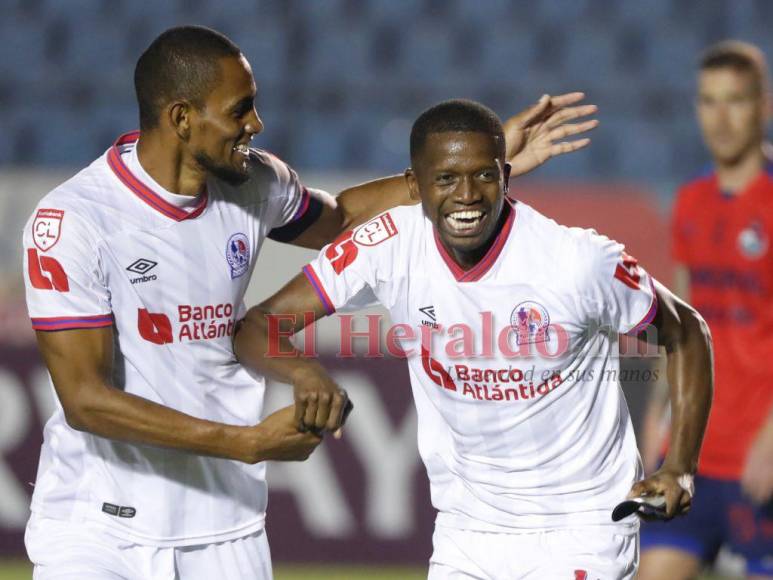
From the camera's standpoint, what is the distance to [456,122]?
327cm

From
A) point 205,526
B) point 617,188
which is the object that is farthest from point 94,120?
point 205,526

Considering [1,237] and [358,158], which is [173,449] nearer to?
[1,237]

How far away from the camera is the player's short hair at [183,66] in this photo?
133 inches

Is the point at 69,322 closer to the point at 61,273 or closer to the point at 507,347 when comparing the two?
the point at 61,273

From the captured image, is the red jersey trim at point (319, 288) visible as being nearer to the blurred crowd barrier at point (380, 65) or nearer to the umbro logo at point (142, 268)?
the umbro logo at point (142, 268)

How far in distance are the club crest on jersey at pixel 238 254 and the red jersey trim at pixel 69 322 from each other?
422 mm

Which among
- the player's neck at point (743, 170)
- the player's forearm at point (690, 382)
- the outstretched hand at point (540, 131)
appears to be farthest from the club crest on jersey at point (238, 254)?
the player's neck at point (743, 170)

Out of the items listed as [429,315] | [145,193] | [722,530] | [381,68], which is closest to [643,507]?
[429,315]

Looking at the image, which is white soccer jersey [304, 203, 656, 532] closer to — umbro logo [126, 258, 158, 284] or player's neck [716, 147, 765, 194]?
umbro logo [126, 258, 158, 284]

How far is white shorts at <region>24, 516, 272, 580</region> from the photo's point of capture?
3.25 meters

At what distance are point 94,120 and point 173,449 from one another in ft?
18.3

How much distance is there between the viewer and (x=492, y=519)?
336 centimetres

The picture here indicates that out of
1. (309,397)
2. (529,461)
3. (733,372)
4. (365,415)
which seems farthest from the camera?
(365,415)

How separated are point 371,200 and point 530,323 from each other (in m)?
0.92
